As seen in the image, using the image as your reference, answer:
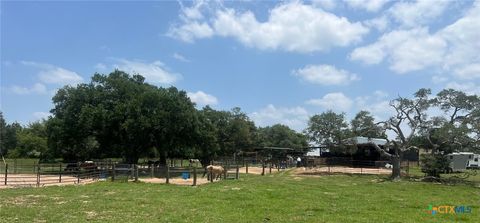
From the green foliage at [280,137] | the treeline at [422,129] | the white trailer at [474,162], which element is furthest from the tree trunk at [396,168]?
the green foliage at [280,137]

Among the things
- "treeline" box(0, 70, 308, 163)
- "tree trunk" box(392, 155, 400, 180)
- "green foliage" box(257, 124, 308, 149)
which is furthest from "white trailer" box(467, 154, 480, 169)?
"treeline" box(0, 70, 308, 163)

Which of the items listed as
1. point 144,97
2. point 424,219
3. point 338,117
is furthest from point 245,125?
point 424,219

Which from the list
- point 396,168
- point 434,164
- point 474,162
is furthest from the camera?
point 474,162

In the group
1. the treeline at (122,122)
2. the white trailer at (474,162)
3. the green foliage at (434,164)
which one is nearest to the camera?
the green foliage at (434,164)

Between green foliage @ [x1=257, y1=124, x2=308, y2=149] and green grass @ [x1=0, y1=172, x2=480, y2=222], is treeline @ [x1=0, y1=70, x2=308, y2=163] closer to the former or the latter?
green grass @ [x1=0, y1=172, x2=480, y2=222]

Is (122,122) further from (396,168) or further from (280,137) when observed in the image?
(280,137)

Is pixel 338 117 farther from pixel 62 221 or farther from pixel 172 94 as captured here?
pixel 62 221

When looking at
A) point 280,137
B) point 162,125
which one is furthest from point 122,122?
point 280,137

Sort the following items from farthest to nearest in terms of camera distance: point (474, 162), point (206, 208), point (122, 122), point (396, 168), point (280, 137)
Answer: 1. point (280, 137)
2. point (474, 162)
3. point (122, 122)
4. point (396, 168)
5. point (206, 208)

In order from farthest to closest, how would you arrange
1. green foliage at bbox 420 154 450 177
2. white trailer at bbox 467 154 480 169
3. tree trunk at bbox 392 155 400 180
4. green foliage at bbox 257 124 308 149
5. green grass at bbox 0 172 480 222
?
green foliage at bbox 257 124 308 149 → white trailer at bbox 467 154 480 169 → tree trunk at bbox 392 155 400 180 → green foliage at bbox 420 154 450 177 → green grass at bbox 0 172 480 222

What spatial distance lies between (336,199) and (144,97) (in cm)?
2666

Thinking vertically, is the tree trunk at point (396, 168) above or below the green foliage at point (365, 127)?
below

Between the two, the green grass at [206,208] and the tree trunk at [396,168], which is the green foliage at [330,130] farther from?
the green grass at [206,208]

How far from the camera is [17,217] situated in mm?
11609
